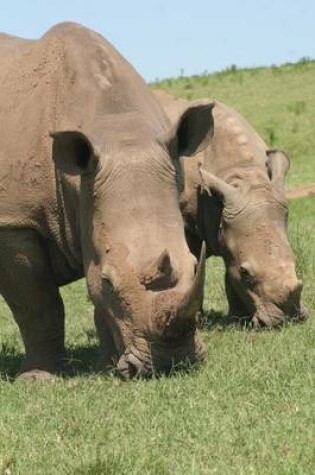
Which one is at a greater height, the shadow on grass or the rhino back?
the rhino back

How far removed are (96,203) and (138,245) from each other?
0.48 meters

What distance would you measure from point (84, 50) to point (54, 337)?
1.92 metres

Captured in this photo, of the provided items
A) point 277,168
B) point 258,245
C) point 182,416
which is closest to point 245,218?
point 258,245

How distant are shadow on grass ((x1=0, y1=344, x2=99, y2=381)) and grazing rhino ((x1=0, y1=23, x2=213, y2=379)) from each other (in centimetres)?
14

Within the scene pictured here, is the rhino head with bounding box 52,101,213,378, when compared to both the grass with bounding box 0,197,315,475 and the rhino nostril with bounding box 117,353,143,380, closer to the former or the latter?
the rhino nostril with bounding box 117,353,143,380

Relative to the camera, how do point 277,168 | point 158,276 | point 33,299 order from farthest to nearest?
point 277,168 → point 33,299 → point 158,276

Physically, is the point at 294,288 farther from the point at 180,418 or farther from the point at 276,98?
the point at 276,98

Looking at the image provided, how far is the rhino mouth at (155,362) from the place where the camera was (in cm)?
628

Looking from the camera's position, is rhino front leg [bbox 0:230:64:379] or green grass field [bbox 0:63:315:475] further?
rhino front leg [bbox 0:230:64:379]

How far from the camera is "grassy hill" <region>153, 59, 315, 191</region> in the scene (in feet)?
82.6

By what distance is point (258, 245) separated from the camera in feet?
28.6

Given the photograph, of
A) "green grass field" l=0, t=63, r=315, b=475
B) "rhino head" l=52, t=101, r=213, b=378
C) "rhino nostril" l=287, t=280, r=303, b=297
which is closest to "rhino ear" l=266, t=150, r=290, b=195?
"rhino nostril" l=287, t=280, r=303, b=297

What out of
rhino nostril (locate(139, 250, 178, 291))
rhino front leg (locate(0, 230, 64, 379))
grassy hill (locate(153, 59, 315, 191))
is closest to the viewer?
rhino nostril (locate(139, 250, 178, 291))

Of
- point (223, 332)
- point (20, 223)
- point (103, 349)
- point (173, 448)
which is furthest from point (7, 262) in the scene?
point (173, 448)
